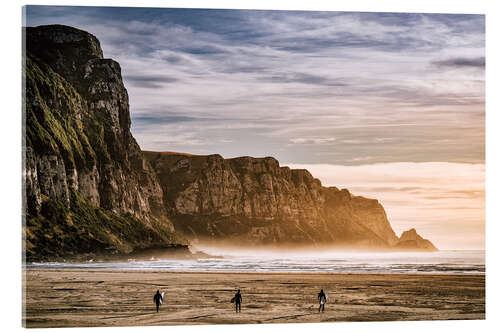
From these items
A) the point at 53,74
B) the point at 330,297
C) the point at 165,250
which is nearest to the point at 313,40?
the point at 330,297

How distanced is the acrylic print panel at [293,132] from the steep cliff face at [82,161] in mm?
217

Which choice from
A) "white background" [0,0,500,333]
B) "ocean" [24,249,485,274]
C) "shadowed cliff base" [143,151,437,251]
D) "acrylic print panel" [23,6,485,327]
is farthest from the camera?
"ocean" [24,249,485,274]

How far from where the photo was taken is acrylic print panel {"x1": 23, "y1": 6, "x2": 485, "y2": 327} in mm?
22109

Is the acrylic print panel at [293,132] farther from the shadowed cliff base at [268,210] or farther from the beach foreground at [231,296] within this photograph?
the shadowed cliff base at [268,210]

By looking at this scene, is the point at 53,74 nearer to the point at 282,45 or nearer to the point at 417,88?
the point at 282,45

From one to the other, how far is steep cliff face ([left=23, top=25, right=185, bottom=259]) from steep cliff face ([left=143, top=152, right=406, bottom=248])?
118 centimetres

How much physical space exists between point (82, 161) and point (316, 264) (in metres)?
12.1

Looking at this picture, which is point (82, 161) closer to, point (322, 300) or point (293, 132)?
point (293, 132)

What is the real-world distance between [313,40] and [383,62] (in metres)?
2.29

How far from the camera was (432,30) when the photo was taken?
23453 millimetres

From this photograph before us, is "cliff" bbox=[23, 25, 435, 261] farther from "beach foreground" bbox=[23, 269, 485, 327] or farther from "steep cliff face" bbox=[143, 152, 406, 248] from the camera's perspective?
"beach foreground" bbox=[23, 269, 485, 327]

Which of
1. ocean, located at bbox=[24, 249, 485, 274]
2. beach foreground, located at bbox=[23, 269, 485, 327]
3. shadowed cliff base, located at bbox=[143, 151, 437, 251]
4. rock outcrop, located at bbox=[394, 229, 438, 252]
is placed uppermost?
shadowed cliff base, located at bbox=[143, 151, 437, 251]

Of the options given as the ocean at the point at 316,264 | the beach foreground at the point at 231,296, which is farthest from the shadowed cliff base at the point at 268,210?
the beach foreground at the point at 231,296

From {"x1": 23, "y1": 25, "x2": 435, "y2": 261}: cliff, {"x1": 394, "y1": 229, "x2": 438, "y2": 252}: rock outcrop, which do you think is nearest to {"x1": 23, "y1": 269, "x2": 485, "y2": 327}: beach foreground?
{"x1": 394, "y1": 229, "x2": 438, "y2": 252}: rock outcrop
